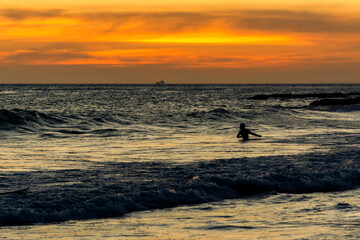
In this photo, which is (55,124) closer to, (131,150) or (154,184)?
(131,150)

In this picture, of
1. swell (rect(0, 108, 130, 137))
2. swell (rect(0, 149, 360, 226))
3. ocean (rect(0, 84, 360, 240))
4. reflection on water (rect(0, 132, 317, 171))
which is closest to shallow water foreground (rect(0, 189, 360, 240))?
ocean (rect(0, 84, 360, 240))

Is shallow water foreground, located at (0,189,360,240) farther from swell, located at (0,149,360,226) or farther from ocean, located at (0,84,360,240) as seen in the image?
swell, located at (0,149,360,226)

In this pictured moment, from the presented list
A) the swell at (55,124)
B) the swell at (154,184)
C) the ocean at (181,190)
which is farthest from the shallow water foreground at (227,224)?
the swell at (55,124)

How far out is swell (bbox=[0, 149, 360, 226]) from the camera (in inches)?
399

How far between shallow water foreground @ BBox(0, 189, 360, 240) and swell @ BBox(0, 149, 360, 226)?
0.53 metres

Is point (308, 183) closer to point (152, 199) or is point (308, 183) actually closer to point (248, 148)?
point (152, 199)

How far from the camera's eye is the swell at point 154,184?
10125mm

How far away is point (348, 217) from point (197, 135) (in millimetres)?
16919

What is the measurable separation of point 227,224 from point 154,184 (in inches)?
141

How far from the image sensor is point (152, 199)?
11016 millimetres

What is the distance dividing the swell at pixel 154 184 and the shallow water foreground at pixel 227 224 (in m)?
0.53

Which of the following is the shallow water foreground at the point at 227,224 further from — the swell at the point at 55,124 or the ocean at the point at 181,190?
the swell at the point at 55,124

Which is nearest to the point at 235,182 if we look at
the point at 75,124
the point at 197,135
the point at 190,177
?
the point at 190,177

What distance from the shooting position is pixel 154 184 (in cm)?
1227
